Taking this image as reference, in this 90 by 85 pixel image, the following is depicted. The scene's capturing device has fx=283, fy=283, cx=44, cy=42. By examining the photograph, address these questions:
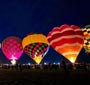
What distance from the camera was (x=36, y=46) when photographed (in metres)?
45.7

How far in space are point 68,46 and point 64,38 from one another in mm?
1620

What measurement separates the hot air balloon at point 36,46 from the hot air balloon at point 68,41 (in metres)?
6.92

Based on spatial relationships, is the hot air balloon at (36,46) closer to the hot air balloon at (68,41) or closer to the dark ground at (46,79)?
the hot air balloon at (68,41)

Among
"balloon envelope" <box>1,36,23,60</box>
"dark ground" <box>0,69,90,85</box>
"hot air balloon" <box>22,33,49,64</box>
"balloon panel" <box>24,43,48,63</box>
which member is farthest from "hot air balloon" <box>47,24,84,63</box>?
"balloon envelope" <box>1,36,23,60</box>

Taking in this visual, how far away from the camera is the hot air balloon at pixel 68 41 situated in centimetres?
3550

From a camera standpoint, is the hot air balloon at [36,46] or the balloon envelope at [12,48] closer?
the hot air balloon at [36,46]

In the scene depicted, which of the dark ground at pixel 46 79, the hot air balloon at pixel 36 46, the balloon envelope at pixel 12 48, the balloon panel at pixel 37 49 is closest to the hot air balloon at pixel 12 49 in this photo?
the balloon envelope at pixel 12 48

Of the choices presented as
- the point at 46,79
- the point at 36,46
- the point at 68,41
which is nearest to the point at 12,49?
the point at 36,46

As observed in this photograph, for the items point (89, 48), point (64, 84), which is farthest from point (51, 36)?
point (64, 84)

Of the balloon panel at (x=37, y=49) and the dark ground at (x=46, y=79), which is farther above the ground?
the balloon panel at (x=37, y=49)

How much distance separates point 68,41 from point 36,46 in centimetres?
1057

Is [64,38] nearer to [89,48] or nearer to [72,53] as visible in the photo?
[72,53]

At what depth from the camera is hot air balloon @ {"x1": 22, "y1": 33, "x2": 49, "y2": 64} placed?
1778 inches

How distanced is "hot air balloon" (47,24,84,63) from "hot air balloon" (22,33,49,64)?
692 centimetres
